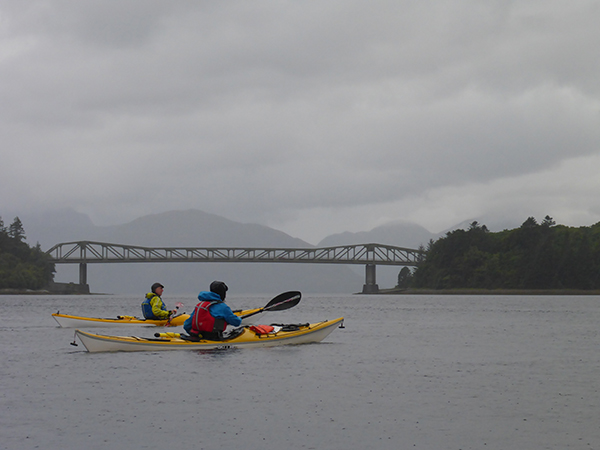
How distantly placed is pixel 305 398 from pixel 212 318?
737 centimetres

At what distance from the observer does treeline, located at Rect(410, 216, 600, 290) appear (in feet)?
401

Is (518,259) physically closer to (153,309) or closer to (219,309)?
(153,309)

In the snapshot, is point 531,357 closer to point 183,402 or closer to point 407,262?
point 183,402

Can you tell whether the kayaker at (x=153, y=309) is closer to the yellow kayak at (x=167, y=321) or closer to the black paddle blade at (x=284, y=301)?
the yellow kayak at (x=167, y=321)

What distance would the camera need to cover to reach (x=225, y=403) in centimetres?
1641

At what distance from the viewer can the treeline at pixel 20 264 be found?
5408 inches

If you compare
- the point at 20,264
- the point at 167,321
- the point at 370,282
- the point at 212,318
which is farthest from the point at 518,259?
the point at 212,318

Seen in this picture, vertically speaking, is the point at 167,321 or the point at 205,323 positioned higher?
the point at 205,323

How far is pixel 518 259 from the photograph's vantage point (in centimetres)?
13262

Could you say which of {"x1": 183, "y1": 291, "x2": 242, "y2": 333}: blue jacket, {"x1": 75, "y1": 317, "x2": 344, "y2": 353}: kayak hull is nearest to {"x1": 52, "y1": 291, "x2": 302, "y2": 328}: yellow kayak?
{"x1": 75, "y1": 317, "x2": 344, "y2": 353}: kayak hull

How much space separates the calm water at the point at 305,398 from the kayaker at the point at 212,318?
77cm

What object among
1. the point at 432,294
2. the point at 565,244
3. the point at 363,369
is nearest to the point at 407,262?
the point at 432,294

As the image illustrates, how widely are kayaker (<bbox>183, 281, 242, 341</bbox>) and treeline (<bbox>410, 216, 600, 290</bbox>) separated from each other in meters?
107

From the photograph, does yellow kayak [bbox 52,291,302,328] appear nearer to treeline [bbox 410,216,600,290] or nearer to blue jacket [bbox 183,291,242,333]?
blue jacket [bbox 183,291,242,333]
